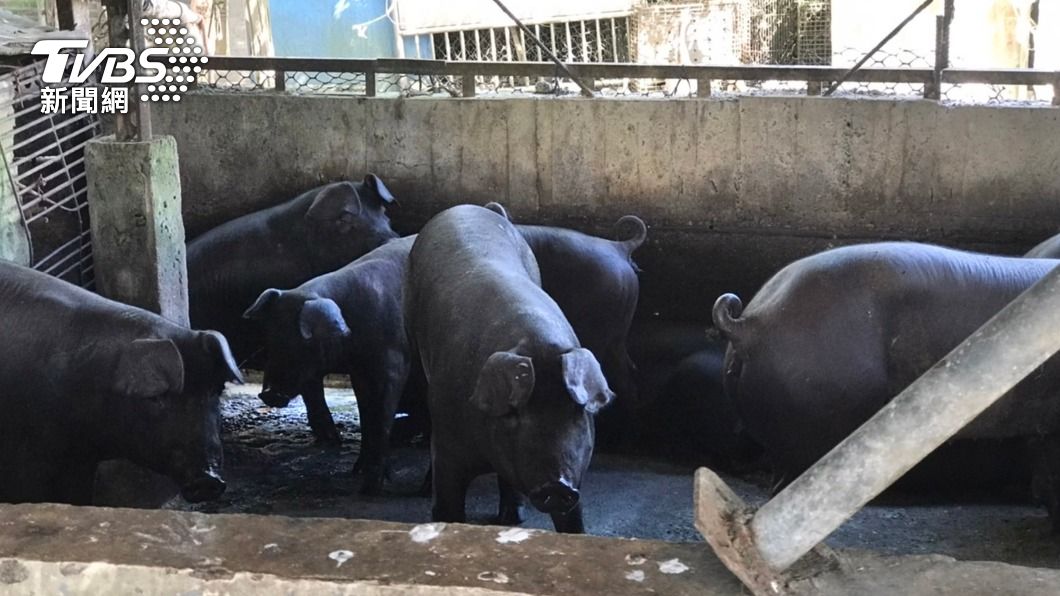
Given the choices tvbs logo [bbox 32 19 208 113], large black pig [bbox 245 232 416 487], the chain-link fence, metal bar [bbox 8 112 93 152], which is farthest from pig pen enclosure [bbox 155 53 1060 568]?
the chain-link fence

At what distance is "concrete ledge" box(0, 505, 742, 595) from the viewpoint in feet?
7.75

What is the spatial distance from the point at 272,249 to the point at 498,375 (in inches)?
128

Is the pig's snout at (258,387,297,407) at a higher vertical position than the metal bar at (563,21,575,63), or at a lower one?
lower

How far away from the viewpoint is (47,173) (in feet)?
21.5

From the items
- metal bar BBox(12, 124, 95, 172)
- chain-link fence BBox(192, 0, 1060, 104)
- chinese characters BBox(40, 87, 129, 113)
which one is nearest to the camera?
metal bar BBox(12, 124, 95, 172)

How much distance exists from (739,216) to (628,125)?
2.41 feet

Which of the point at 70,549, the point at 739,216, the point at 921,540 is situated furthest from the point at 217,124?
the point at 70,549

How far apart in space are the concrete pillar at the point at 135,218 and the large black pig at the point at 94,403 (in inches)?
18.5

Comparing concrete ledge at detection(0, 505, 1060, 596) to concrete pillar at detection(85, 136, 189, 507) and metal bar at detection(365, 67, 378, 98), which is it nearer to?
concrete pillar at detection(85, 136, 189, 507)

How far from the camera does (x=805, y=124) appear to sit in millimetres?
6465

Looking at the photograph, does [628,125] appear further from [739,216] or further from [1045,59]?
[1045,59]

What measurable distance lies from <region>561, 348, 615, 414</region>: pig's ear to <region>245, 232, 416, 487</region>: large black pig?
173cm

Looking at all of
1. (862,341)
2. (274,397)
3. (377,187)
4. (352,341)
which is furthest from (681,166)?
(274,397)

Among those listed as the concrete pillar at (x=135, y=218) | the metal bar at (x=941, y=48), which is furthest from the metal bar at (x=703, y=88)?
the concrete pillar at (x=135, y=218)
